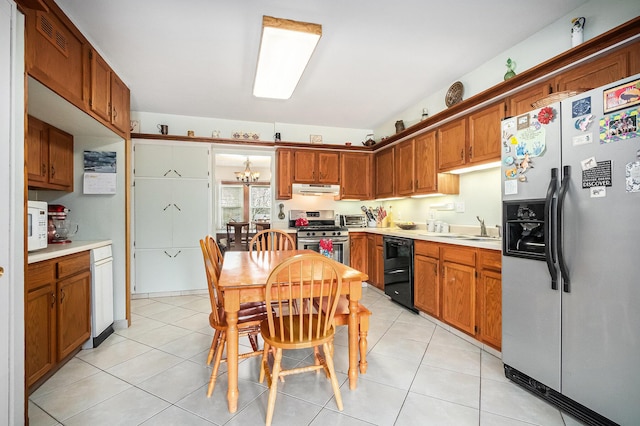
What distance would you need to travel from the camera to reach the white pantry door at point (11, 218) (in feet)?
4.48

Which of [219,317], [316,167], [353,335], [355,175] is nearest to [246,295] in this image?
[219,317]

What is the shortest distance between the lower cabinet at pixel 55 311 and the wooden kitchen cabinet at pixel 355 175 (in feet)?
11.6

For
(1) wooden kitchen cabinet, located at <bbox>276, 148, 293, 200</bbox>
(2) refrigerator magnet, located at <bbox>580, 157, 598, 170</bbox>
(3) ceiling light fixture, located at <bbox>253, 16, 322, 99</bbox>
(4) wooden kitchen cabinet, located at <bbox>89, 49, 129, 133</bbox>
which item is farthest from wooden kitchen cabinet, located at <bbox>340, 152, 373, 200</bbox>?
(2) refrigerator magnet, located at <bbox>580, 157, 598, 170</bbox>

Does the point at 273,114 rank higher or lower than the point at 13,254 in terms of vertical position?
higher

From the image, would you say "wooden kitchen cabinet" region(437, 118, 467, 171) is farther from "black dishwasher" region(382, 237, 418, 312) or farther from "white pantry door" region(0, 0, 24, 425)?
"white pantry door" region(0, 0, 24, 425)

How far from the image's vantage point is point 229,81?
3.26 m

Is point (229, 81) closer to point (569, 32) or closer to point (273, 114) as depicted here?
point (273, 114)

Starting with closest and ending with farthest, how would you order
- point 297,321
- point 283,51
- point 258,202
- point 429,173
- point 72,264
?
point 297,321, point 72,264, point 283,51, point 429,173, point 258,202

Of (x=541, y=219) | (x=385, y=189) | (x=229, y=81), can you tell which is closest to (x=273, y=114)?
(x=229, y=81)

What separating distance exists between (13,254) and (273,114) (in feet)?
11.6

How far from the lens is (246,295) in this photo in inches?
65.4

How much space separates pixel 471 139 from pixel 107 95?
137 inches

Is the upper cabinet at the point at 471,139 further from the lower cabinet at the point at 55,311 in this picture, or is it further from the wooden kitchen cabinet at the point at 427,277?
the lower cabinet at the point at 55,311

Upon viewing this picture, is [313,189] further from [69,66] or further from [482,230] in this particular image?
[69,66]
